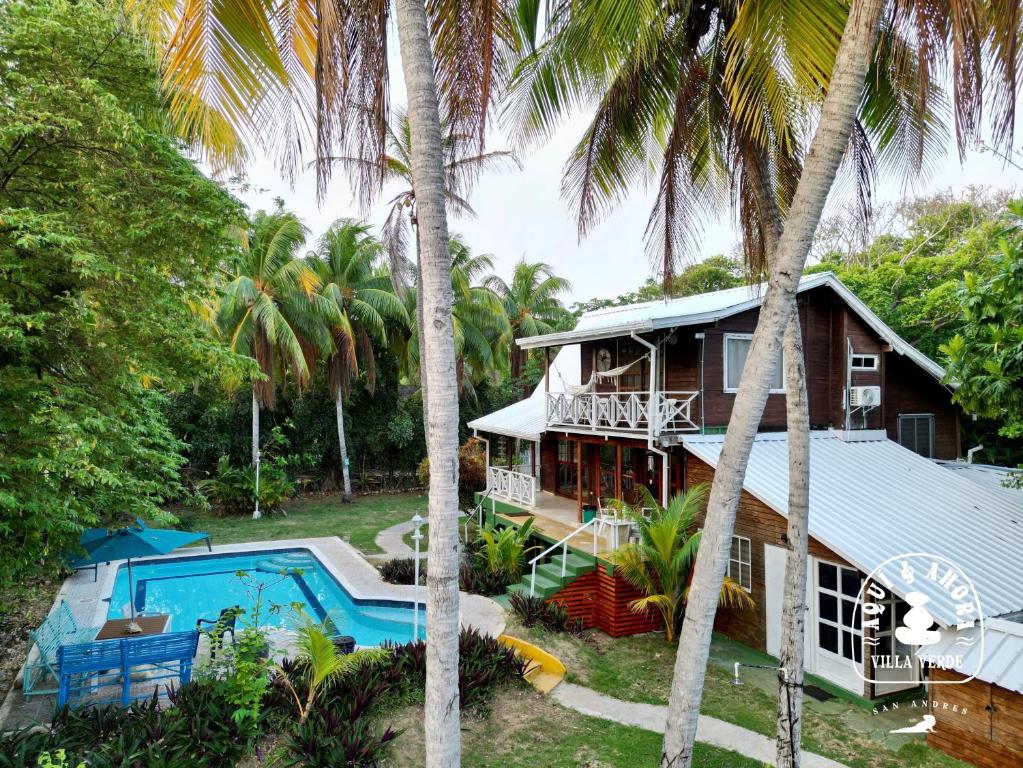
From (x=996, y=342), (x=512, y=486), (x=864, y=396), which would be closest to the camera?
(x=996, y=342)

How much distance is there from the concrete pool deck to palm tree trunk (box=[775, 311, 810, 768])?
15.5 feet

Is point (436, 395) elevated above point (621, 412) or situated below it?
above

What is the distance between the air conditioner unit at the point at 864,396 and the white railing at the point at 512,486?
782 centimetres

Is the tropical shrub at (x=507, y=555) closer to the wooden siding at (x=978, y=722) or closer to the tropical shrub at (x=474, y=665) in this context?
the tropical shrub at (x=474, y=665)

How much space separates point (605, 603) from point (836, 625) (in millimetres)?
3778

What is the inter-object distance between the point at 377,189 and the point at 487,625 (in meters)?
7.39

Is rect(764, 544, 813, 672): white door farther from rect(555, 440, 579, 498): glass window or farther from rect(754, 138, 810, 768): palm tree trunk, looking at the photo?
rect(555, 440, 579, 498): glass window

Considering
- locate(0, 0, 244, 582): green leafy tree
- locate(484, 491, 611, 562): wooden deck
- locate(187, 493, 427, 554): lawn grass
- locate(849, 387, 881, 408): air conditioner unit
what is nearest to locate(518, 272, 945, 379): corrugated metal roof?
locate(849, 387, 881, 408): air conditioner unit

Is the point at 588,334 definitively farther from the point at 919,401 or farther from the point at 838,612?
the point at 919,401

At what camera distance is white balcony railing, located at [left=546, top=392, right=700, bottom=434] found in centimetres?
1239

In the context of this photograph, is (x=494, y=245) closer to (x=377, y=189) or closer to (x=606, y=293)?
(x=606, y=293)

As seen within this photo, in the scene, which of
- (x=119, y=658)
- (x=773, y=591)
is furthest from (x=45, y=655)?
(x=773, y=591)

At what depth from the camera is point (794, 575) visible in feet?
20.9
